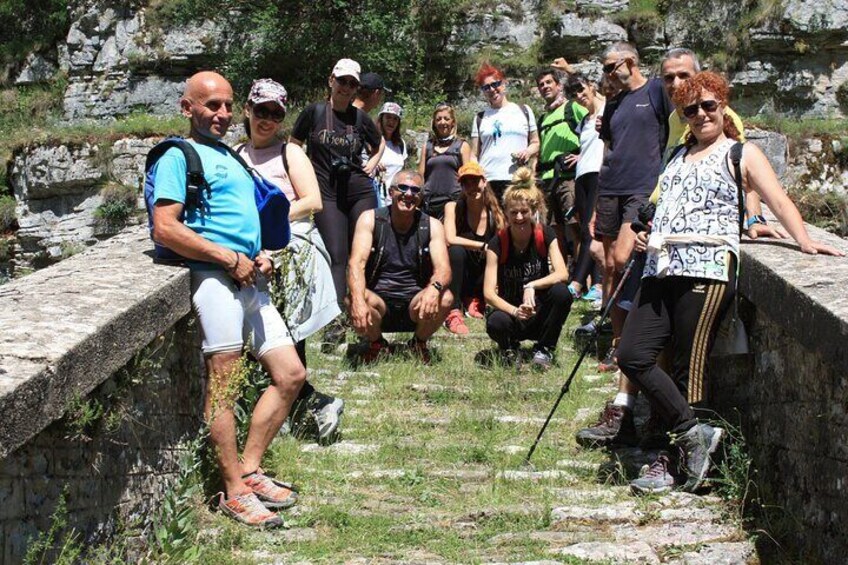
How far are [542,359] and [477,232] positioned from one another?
200cm

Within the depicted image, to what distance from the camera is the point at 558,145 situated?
372 inches

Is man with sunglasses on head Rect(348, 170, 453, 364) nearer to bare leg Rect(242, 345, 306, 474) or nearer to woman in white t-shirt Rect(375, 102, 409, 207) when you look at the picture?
woman in white t-shirt Rect(375, 102, 409, 207)

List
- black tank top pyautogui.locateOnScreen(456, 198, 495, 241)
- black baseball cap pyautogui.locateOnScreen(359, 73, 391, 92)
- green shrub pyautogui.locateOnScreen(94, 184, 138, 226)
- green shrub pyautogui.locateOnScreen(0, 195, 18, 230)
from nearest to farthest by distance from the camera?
black baseball cap pyautogui.locateOnScreen(359, 73, 391, 92) → black tank top pyautogui.locateOnScreen(456, 198, 495, 241) → green shrub pyautogui.locateOnScreen(94, 184, 138, 226) → green shrub pyautogui.locateOnScreen(0, 195, 18, 230)

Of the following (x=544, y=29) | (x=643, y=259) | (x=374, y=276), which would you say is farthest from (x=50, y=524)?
(x=544, y=29)

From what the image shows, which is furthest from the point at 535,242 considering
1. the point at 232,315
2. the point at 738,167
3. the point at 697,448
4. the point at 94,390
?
the point at 94,390

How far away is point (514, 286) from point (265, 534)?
12.4 ft

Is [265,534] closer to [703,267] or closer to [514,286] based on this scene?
[703,267]

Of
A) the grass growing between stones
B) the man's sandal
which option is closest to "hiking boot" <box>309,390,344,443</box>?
the grass growing between stones

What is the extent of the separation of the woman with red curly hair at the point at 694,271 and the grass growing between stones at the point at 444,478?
0.35m

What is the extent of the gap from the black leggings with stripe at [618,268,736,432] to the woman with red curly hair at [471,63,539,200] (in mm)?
→ 4956

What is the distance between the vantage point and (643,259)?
556cm

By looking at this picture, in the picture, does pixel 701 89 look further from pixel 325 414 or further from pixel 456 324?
pixel 456 324

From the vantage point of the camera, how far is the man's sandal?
15.3ft

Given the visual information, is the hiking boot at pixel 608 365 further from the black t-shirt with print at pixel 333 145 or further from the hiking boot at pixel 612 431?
the black t-shirt with print at pixel 333 145
